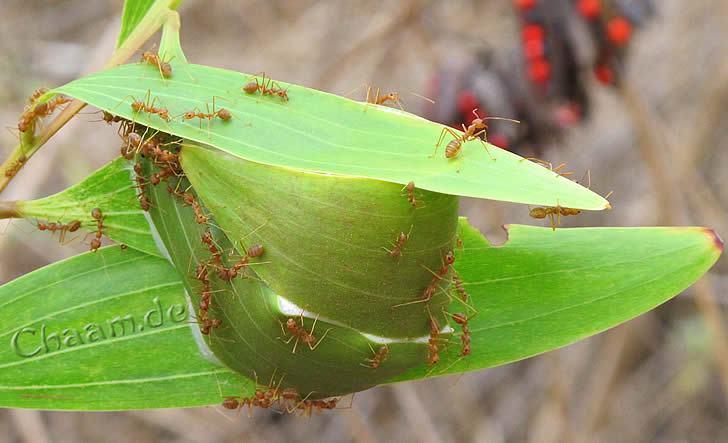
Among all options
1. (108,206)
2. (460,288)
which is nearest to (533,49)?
(460,288)

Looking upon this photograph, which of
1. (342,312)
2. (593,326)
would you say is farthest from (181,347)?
(593,326)

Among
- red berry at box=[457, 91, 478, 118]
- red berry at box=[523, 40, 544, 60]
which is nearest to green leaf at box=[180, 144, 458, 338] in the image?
red berry at box=[457, 91, 478, 118]

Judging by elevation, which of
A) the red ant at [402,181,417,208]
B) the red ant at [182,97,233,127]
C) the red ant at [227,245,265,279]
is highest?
the red ant at [182,97,233,127]

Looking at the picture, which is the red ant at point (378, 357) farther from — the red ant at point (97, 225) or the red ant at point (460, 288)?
the red ant at point (97, 225)

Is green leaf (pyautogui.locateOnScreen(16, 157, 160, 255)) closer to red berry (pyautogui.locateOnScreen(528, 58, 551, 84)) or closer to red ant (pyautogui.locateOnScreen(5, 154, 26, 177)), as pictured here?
red ant (pyautogui.locateOnScreen(5, 154, 26, 177))

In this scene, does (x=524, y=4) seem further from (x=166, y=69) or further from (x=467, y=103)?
(x=166, y=69)

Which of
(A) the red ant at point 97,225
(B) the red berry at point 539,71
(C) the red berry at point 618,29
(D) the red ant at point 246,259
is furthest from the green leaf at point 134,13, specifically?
(C) the red berry at point 618,29
